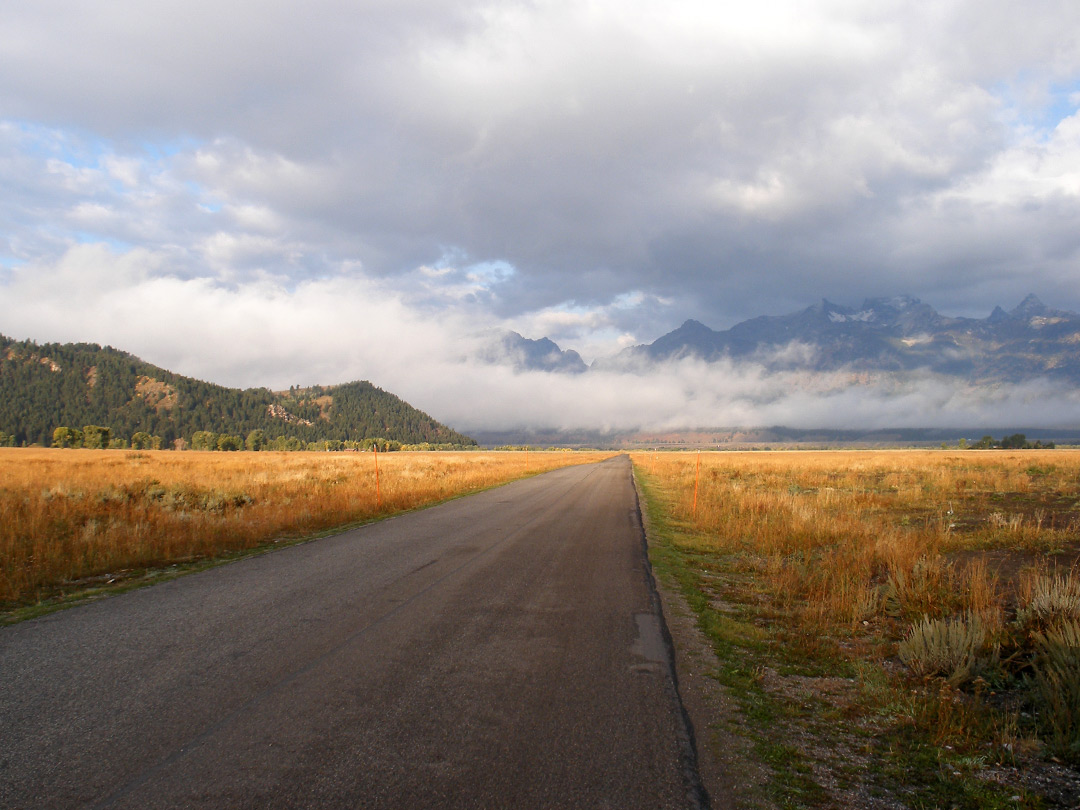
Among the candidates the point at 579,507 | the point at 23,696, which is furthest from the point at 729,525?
the point at 23,696

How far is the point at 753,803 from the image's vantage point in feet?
10.9

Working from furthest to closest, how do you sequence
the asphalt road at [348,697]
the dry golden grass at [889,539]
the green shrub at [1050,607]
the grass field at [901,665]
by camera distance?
the dry golden grass at [889,539] < the green shrub at [1050,607] < the grass field at [901,665] < the asphalt road at [348,697]

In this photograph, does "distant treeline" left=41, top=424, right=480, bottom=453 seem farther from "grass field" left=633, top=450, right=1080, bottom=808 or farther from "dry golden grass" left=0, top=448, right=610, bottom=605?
"grass field" left=633, top=450, right=1080, bottom=808

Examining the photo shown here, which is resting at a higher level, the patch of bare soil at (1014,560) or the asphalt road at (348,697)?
the asphalt road at (348,697)

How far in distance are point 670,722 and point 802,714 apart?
137 cm

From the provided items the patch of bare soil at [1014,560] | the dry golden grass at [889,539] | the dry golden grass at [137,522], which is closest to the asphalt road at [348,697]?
the dry golden grass at [137,522]

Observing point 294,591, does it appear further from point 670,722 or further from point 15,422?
point 15,422

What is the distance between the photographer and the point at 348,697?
4.48 meters

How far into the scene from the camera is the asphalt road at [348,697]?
329 centimetres

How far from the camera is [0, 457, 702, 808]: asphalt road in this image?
3.29 m

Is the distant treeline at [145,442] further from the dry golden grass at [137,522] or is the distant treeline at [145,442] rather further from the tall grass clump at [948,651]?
the tall grass clump at [948,651]

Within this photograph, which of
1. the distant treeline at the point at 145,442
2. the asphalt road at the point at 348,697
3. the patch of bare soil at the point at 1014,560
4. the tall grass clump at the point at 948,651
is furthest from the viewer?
the distant treeline at the point at 145,442

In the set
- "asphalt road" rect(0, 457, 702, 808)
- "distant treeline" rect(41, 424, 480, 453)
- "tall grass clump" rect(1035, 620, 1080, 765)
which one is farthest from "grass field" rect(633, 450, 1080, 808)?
"distant treeline" rect(41, 424, 480, 453)

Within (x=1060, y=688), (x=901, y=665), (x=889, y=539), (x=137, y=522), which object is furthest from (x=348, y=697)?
(x=137, y=522)
